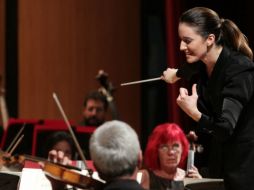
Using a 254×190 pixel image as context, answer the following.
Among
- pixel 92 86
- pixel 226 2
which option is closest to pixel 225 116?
pixel 226 2

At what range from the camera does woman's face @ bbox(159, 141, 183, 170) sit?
3.69 meters

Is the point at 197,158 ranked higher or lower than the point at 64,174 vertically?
lower

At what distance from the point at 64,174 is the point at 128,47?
15.5 feet

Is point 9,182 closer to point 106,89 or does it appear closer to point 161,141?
point 161,141

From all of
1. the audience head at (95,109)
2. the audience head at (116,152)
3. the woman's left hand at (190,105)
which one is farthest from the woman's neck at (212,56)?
the audience head at (95,109)

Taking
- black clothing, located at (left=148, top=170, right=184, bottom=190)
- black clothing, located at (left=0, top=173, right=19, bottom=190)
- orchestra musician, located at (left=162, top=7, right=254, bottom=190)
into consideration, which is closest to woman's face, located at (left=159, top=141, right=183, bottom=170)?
black clothing, located at (left=148, top=170, right=184, bottom=190)

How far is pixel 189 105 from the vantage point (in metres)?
2.27

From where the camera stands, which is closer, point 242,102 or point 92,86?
point 242,102

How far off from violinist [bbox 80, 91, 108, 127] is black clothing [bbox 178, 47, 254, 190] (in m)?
2.80

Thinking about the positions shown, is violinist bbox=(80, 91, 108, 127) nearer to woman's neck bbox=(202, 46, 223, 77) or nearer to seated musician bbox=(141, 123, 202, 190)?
seated musician bbox=(141, 123, 202, 190)

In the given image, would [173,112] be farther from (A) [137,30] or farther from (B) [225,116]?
(B) [225,116]

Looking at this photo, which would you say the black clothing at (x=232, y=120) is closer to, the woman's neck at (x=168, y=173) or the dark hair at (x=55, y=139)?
the woman's neck at (x=168, y=173)

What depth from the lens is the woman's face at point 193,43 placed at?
7.79 feet

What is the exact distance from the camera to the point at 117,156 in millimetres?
1743
